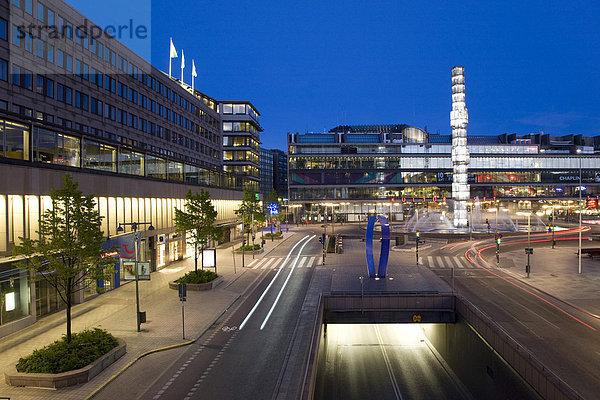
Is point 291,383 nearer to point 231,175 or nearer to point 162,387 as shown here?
point 162,387

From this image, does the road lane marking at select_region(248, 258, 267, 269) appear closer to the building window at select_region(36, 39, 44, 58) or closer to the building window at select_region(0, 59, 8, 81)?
the building window at select_region(0, 59, 8, 81)

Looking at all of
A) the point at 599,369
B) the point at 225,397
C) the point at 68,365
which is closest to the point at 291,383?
the point at 225,397

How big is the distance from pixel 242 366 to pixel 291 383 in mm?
2839

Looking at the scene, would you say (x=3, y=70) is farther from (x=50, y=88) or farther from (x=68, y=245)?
(x=68, y=245)

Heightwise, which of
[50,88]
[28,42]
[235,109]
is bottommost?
[50,88]

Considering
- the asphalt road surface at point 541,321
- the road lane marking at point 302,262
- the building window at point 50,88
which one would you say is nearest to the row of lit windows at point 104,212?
the building window at point 50,88

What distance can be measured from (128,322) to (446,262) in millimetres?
34234

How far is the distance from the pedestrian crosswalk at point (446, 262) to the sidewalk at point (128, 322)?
20.7m

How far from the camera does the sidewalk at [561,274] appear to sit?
2761cm

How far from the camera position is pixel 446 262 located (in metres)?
44.1

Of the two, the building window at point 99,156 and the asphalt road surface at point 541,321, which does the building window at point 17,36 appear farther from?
the asphalt road surface at point 541,321

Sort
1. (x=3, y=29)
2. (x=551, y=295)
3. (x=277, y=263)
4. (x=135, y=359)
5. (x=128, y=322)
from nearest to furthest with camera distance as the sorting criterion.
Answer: (x=135, y=359) < (x=128, y=322) < (x=551, y=295) < (x=3, y=29) < (x=277, y=263)

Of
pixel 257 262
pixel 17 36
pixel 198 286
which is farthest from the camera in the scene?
pixel 257 262

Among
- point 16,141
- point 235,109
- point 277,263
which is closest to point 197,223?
point 277,263
